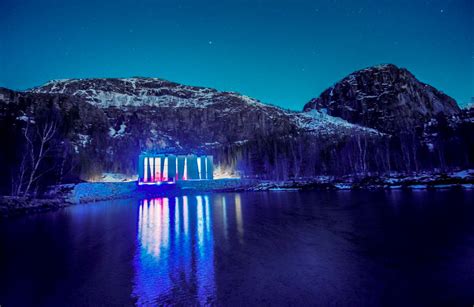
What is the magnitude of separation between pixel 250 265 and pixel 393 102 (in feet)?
647

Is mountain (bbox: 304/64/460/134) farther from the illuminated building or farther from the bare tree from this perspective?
the bare tree

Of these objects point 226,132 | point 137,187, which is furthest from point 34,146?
point 226,132

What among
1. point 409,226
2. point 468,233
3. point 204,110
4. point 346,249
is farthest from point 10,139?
point 204,110

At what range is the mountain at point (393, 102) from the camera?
16550 cm

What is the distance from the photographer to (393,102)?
17362 centimetres

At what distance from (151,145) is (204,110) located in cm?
4494

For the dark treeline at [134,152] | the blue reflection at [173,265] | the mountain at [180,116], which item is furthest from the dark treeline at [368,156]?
the blue reflection at [173,265]

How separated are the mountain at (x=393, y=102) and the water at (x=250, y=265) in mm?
169237

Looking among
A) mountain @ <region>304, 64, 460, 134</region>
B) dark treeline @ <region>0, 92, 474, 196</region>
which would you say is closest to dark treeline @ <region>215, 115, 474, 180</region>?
dark treeline @ <region>0, 92, 474, 196</region>

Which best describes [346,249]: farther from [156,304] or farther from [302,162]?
[302,162]

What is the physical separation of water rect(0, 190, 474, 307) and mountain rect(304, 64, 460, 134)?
555ft

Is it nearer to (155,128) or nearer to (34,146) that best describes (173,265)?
(34,146)

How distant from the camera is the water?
5855mm

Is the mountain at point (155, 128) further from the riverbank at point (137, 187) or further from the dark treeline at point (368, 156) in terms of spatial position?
the riverbank at point (137, 187)
